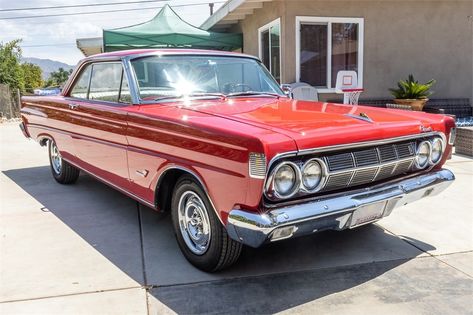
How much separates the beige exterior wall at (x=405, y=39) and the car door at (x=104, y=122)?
605cm

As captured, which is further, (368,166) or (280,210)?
(368,166)

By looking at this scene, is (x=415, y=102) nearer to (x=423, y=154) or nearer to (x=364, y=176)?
(x=423, y=154)

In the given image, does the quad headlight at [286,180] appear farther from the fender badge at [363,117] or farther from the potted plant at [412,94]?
the potted plant at [412,94]

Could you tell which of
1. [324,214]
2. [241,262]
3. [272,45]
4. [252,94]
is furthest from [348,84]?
[324,214]

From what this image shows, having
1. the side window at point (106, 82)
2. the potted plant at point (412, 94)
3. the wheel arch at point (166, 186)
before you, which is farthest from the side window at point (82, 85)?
the potted plant at point (412, 94)

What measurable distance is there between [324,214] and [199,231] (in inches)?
40.7

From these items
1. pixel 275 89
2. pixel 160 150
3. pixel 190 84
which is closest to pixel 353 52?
pixel 275 89

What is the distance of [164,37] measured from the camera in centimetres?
1208

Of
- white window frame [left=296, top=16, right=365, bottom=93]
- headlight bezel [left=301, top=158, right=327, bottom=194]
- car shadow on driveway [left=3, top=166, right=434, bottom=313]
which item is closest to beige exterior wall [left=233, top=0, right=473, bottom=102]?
A: white window frame [left=296, top=16, right=365, bottom=93]

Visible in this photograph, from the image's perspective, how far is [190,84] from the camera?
406 cm

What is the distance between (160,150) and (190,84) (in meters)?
0.87

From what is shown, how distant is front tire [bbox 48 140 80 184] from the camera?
19.1ft

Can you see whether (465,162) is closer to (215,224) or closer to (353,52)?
(353,52)

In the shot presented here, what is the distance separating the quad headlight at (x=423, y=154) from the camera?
3.54m
